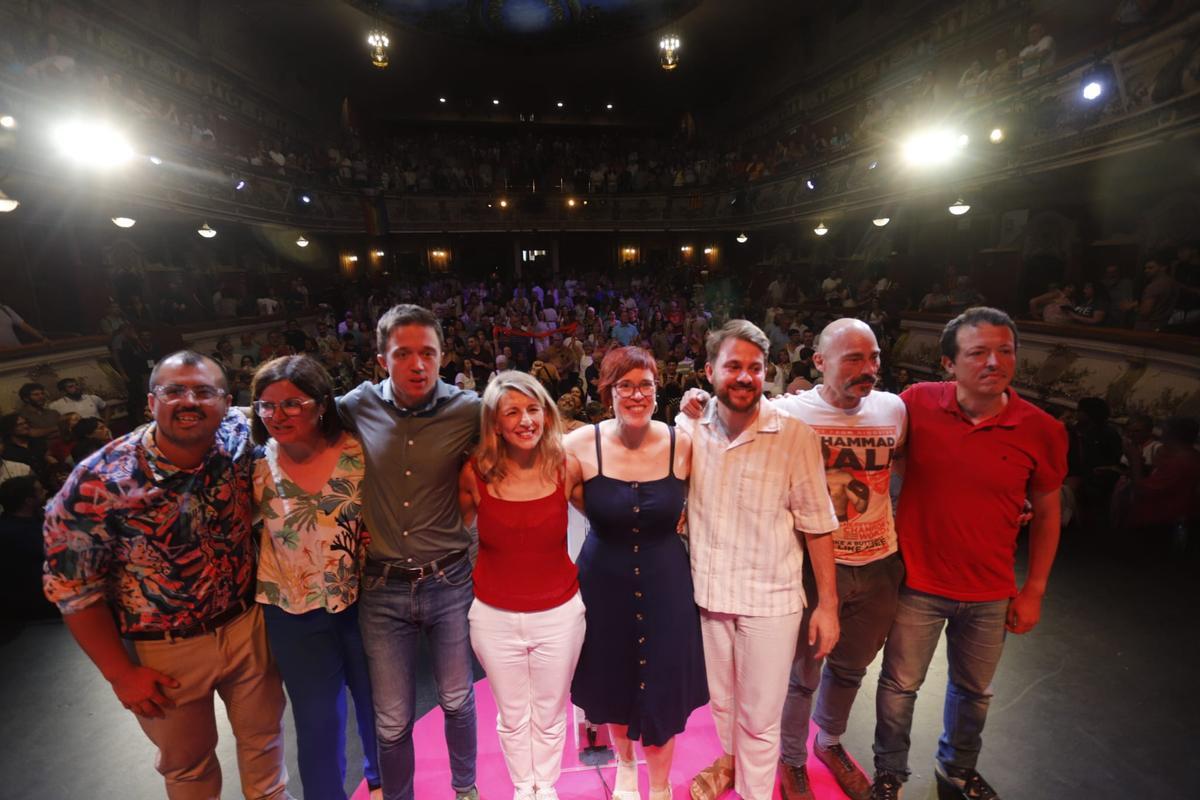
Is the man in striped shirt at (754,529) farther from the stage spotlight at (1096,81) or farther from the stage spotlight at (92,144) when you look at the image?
the stage spotlight at (92,144)

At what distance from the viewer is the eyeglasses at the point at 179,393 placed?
1.76 metres

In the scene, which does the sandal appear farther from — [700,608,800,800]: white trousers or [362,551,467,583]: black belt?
[362,551,467,583]: black belt

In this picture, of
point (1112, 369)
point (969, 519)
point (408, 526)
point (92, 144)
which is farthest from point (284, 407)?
A: point (92, 144)

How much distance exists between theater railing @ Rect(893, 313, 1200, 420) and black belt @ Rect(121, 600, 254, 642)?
724 centimetres

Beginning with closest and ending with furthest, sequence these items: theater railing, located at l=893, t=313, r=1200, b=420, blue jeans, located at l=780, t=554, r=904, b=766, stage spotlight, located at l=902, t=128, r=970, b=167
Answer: blue jeans, located at l=780, t=554, r=904, b=766
theater railing, located at l=893, t=313, r=1200, b=420
stage spotlight, located at l=902, t=128, r=970, b=167

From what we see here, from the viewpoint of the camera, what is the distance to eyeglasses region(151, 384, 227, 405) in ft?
5.77

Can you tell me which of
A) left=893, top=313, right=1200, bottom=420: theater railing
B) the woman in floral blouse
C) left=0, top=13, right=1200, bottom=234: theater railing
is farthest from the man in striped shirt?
left=0, top=13, right=1200, bottom=234: theater railing

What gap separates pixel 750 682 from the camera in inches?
78.9

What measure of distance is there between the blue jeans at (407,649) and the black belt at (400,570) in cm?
2

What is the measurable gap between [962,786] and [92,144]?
455 inches

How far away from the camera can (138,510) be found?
174 centimetres

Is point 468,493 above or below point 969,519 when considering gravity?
above

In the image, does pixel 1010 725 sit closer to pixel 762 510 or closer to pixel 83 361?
pixel 762 510

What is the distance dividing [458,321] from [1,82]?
7342 mm
